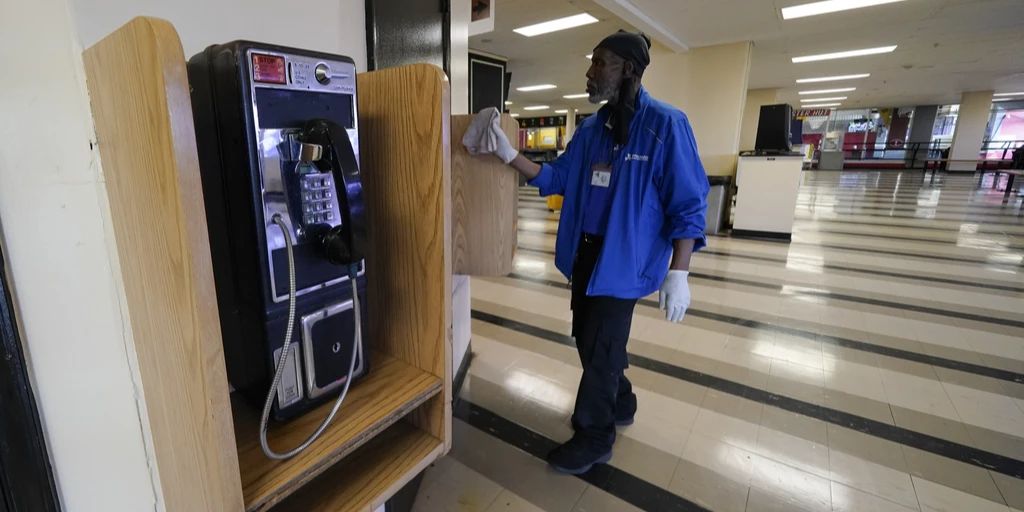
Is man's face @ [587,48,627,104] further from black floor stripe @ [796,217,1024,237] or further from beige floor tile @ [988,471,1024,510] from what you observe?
black floor stripe @ [796,217,1024,237]

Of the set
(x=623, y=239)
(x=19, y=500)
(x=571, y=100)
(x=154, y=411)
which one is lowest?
(x=19, y=500)

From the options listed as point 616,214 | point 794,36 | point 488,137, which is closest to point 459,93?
point 488,137

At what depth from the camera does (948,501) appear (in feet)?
4.73

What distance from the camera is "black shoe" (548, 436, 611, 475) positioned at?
60.0 inches

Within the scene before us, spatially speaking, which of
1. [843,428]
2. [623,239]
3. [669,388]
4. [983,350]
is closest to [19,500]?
[623,239]

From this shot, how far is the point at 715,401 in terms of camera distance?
200cm

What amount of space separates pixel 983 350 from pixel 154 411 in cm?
372

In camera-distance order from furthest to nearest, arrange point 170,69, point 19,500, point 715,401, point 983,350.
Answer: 1. point 983,350
2. point 715,401
3. point 19,500
4. point 170,69

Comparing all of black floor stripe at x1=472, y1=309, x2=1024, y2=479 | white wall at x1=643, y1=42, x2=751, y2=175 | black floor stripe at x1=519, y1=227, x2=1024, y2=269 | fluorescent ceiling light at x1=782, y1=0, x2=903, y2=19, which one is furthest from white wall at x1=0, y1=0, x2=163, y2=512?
white wall at x1=643, y1=42, x2=751, y2=175

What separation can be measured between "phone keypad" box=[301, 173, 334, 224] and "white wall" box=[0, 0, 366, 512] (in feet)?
0.85

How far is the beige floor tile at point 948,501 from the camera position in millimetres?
1412

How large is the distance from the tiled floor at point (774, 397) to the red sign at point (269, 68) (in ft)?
4.17

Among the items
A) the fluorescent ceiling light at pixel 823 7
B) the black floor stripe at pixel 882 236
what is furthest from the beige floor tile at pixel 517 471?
the black floor stripe at pixel 882 236

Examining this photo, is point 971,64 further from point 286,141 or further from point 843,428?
point 286,141
